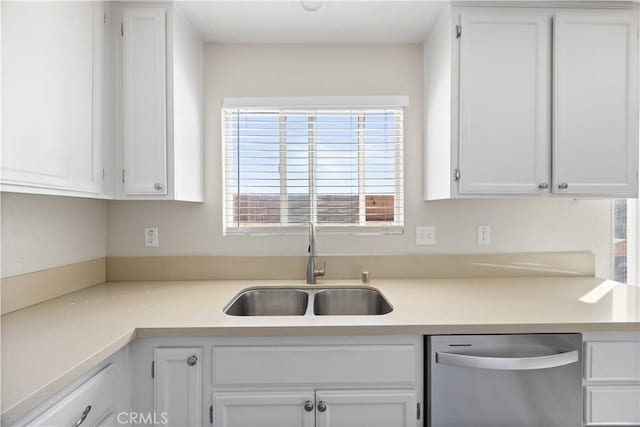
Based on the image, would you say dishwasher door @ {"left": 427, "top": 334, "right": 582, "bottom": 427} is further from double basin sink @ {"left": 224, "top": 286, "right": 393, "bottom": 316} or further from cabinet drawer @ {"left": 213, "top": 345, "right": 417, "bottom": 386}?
double basin sink @ {"left": 224, "top": 286, "right": 393, "bottom": 316}

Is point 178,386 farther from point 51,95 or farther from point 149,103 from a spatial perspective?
point 149,103

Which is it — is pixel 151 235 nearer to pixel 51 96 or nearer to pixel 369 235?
pixel 51 96

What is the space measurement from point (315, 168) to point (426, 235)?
30.0 inches

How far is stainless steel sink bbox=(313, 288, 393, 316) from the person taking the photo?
182 cm

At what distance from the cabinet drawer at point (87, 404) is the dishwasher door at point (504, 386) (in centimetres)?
108

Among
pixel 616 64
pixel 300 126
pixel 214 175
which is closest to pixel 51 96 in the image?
pixel 214 175

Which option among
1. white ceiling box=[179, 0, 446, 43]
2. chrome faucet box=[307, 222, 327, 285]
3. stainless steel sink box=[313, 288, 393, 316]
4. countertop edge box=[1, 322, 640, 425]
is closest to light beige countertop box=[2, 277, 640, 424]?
countertop edge box=[1, 322, 640, 425]

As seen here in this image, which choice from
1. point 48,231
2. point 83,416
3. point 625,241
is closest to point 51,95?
point 48,231

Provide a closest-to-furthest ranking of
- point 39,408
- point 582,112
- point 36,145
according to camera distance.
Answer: point 39,408
point 36,145
point 582,112

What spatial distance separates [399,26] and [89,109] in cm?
155

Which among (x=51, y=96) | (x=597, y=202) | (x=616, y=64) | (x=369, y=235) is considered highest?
(x=616, y=64)

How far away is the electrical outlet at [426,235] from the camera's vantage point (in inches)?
78.2

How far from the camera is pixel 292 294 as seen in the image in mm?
1851

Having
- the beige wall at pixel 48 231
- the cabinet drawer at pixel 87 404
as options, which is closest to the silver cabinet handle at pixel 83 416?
the cabinet drawer at pixel 87 404
